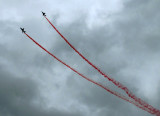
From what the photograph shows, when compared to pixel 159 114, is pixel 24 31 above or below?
above

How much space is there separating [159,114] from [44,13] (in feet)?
345

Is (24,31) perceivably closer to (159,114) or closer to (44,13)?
(44,13)

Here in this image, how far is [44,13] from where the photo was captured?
105 meters

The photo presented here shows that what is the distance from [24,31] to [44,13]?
64.3ft

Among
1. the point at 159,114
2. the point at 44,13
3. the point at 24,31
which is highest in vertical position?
the point at 44,13

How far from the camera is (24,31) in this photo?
353 feet

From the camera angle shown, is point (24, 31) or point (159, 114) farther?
point (24, 31)

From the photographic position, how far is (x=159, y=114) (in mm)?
100250

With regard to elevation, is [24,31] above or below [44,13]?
below

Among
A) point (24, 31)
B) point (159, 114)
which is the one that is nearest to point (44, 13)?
point (24, 31)
